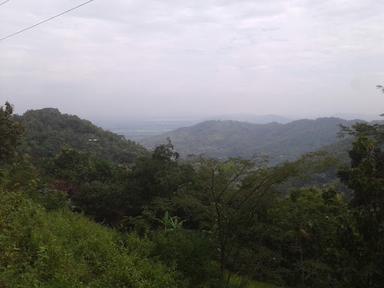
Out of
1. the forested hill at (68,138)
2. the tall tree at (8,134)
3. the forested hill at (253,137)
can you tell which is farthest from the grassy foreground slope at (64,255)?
the forested hill at (253,137)

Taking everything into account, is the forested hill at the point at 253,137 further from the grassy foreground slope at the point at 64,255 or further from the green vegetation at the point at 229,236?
the grassy foreground slope at the point at 64,255

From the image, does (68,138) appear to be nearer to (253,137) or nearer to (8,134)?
(8,134)

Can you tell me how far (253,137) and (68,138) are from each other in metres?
72.6

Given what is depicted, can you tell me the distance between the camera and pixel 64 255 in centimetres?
809

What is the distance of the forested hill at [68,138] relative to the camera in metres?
43.3

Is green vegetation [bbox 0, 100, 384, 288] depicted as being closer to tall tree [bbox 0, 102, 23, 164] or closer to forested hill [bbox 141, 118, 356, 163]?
tall tree [bbox 0, 102, 23, 164]

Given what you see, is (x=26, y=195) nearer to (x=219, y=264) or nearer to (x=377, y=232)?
(x=219, y=264)

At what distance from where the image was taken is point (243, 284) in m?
10.2

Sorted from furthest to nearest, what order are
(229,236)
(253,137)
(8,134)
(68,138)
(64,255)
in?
(253,137) < (68,138) < (8,134) < (229,236) < (64,255)

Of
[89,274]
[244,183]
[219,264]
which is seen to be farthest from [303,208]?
[89,274]

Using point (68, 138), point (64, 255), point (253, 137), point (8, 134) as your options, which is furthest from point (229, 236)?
point (253, 137)

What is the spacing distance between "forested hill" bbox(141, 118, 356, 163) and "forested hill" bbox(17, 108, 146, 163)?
2540cm

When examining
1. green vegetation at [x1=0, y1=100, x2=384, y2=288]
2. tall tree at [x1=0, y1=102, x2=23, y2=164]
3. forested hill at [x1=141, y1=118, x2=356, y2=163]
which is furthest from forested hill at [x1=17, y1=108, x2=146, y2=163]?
green vegetation at [x1=0, y1=100, x2=384, y2=288]

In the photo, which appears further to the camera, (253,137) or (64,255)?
(253,137)
